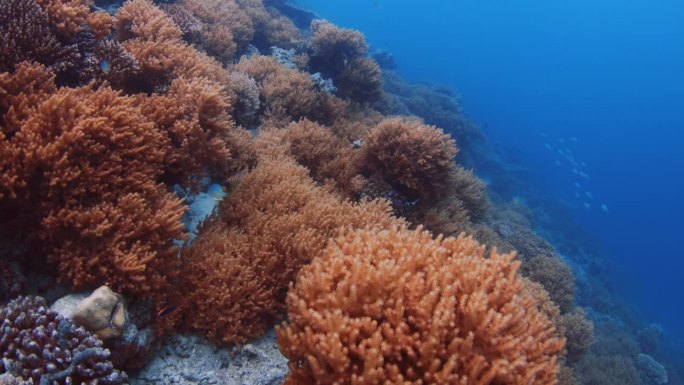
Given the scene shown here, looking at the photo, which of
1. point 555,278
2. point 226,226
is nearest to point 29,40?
point 226,226

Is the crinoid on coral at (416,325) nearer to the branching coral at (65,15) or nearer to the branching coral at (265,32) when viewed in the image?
the branching coral at (65,15)

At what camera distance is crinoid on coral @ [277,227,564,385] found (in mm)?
Result: 2240

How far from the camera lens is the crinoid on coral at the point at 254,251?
3510 millimetres

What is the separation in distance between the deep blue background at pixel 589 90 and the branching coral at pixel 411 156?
29.1 metres

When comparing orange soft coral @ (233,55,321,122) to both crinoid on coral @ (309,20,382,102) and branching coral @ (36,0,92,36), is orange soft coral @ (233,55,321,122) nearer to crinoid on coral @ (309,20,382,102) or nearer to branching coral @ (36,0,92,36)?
crinoid on coral @ (309,20,382,102)

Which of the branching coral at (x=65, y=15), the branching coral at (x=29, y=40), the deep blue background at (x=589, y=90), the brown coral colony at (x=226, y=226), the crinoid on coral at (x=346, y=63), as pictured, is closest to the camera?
the brown coral colony at (x=226, y=226)

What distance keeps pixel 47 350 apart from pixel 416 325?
2.31 meters

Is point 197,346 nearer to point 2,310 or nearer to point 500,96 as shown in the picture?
point 2,310

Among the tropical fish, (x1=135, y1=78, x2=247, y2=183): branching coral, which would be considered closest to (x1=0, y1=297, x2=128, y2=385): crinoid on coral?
the tropical fish

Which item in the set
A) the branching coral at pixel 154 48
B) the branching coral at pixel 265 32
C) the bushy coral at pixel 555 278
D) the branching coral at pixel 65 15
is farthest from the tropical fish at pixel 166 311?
the branching coral at pixel 265 32

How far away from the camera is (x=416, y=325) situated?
242 centimetres

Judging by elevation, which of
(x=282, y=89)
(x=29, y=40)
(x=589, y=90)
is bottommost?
(x=29, y=40)

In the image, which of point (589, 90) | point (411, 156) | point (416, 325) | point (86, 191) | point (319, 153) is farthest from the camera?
point (589, 90)

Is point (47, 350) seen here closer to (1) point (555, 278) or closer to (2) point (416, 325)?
(2) point (416, 325)
